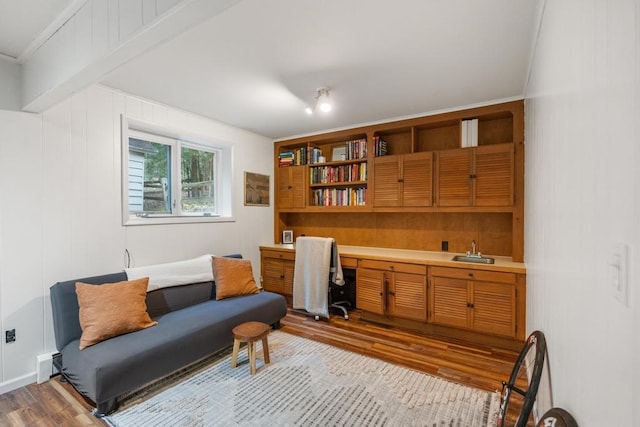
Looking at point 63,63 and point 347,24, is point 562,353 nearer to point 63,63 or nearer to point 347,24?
point 347,24

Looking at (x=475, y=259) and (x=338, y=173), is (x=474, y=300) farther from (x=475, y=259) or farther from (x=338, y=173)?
(x=338, y=173)

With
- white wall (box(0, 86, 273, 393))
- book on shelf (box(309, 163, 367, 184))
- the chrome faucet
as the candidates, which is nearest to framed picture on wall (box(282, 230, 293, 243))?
book on shelf (box(309, 163, 367, 184))

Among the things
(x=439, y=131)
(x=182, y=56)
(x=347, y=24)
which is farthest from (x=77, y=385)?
(x=439, y=131)

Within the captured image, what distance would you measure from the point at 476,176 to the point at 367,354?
2109 mm

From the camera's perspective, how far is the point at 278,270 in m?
4.09

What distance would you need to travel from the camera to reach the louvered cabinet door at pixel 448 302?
2853mm

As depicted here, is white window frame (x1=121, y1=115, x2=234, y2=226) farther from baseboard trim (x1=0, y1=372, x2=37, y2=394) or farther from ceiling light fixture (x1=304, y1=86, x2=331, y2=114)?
ceiling light fixture (x1=304, y1=86, x2=331, y2=114)

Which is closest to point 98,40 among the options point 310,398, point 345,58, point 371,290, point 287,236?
point 345,58

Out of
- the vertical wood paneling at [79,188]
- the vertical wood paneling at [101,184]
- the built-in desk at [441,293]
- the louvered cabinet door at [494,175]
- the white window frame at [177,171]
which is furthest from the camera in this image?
the louvered cabinet door at [494,175]

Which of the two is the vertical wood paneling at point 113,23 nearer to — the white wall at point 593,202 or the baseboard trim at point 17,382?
the white wall at point 593,202

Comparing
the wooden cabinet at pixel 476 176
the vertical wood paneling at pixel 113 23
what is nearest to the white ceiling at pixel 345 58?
the vertical wood paneling at pixel 113 23

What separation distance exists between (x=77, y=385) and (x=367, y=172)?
3316 millimetres

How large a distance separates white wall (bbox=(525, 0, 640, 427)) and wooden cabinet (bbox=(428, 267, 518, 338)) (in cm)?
148

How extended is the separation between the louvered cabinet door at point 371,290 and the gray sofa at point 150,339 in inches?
41.7
